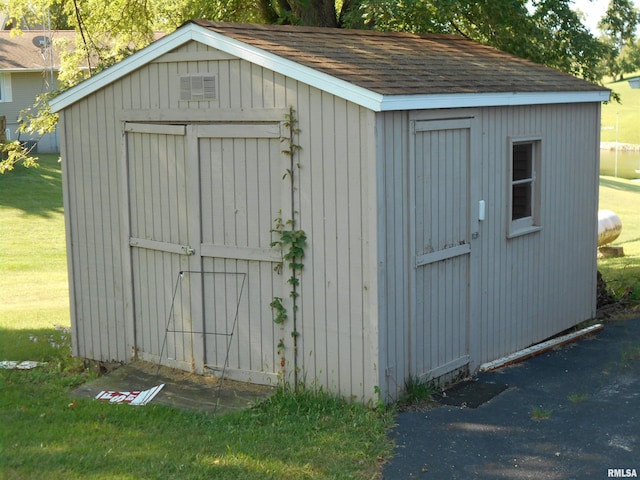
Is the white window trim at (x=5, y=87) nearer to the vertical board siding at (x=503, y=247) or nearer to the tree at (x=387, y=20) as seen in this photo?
the tree at (x=387, y=20)

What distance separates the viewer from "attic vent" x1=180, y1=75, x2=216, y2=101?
297 inches

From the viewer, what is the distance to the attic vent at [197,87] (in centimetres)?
755

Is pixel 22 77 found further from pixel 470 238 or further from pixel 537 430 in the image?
pixel 537 430

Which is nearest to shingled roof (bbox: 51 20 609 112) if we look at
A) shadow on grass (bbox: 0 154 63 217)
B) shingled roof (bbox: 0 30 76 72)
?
shadow on grass (bbox: 0 154 63 217)

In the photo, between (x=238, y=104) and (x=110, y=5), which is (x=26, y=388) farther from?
(x=110, y=5)

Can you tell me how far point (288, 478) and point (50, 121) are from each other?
8.90 m

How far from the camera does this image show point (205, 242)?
306 inches

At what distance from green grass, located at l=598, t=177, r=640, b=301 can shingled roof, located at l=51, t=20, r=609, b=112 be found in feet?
11.9

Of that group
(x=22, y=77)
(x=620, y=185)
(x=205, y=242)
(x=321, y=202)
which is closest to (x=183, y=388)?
(x=205, y=242)

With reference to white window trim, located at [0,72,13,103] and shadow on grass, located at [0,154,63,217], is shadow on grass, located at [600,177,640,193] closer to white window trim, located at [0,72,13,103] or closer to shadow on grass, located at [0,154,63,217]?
shadow on grass, located at [0,154,63,217]

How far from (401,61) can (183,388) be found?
342 centimetres

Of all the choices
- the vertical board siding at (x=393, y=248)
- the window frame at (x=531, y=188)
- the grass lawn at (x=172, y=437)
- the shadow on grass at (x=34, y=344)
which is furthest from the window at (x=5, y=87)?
the vertical board siding at (x=393, y=248)

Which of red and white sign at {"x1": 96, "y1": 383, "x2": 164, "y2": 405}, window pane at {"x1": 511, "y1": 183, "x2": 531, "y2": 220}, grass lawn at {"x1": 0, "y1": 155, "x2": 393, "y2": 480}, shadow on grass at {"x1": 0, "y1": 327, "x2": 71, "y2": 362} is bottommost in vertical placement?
shadow on grass at {"x1": 0, "y1": 327, "x2": 71, "y2": 362}

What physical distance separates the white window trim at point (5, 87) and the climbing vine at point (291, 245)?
1243 inches
